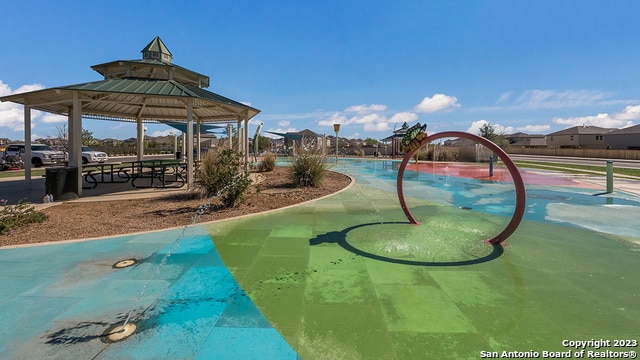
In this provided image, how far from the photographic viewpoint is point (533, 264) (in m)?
4.49

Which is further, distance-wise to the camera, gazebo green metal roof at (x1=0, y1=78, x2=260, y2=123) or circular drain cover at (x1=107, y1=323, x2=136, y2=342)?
gazebo green metal roof at (x1=0, y1=78, x2=260, y2=123)

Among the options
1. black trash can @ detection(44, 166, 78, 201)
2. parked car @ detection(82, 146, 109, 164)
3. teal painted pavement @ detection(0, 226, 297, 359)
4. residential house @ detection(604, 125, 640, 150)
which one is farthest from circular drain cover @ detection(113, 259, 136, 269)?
residential house @ detection(604, 125, 640, 150)

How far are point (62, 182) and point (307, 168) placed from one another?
748cm

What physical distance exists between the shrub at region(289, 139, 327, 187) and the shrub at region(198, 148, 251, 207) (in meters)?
2.81

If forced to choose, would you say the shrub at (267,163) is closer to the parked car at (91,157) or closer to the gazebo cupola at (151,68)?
the gazebo cupola at (151,68)

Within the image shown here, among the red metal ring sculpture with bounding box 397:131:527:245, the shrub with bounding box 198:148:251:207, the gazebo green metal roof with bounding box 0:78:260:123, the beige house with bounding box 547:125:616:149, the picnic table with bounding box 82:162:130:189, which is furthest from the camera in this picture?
the beige house with bounding box 547:125:616:149

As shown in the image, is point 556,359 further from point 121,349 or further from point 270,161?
point 270,161

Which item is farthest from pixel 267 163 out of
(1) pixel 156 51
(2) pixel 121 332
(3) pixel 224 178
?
(2) pixel 121 332

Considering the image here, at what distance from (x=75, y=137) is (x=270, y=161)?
9228 millimetres

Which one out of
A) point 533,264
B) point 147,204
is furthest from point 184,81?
point 533,264

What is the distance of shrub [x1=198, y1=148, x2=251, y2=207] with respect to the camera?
26.6ft

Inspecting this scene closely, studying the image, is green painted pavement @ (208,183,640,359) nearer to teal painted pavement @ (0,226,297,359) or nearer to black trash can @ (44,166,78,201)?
teal painted pavement @ (0,226,297,359)

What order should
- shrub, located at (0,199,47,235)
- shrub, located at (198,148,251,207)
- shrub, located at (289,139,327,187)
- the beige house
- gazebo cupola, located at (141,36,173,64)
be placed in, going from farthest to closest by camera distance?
the beige house → gazebo cupola, located at (141,36,173,64) → shrub, located at (289,139,327,187) → shrub, located at (198,148,251,207) → shrub, located at (0,199,47,235)

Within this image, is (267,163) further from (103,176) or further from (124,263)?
(124,263)
